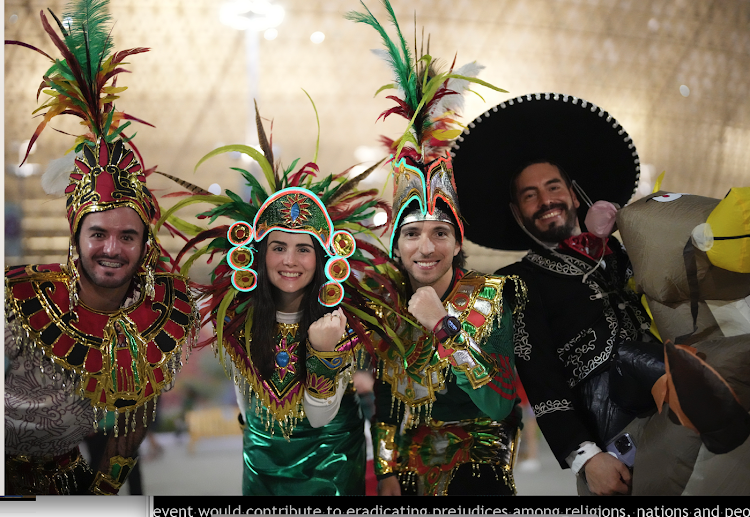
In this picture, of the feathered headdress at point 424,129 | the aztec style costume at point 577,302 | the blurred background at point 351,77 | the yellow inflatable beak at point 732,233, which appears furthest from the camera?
the blurred background at point 351,77

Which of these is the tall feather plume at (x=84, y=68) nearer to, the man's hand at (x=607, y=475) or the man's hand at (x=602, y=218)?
the man's hand at (x=602, y=218)

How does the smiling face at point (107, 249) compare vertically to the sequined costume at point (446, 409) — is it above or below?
above

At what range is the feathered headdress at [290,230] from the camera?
76.3 inches

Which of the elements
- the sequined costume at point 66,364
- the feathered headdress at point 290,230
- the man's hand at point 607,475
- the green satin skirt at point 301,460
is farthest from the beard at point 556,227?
the sequined costume at point 66,364

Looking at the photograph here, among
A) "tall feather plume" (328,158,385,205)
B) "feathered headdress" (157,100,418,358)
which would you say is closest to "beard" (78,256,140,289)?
"feathered headdress" (157,100,418,358)

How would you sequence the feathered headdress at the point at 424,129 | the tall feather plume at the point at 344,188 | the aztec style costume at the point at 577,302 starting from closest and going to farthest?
the aztec style costume at the point at 577,302 → the feathered headdress at the point at 424,129 → the tall feather plume at the point at 344,188

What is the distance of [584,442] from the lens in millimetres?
1898

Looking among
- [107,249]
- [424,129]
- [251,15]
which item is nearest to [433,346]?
[424,129]

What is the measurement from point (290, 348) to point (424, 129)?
0.84m

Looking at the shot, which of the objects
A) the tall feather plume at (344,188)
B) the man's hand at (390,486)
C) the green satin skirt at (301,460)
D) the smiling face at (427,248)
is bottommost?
the man's hand at (390,486)

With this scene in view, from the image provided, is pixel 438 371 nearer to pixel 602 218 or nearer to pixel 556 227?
pixel 556 227

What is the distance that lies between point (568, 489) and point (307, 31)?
2034 mm

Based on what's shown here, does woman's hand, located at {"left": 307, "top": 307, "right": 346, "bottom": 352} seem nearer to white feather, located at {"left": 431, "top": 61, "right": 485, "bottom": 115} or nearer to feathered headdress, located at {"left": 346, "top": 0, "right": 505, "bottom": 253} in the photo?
feathered headdress, located at {"left": 346, "top": 0, "right": 505, "bottom": 253}

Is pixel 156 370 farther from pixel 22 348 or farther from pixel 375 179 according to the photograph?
pixel 375 179
